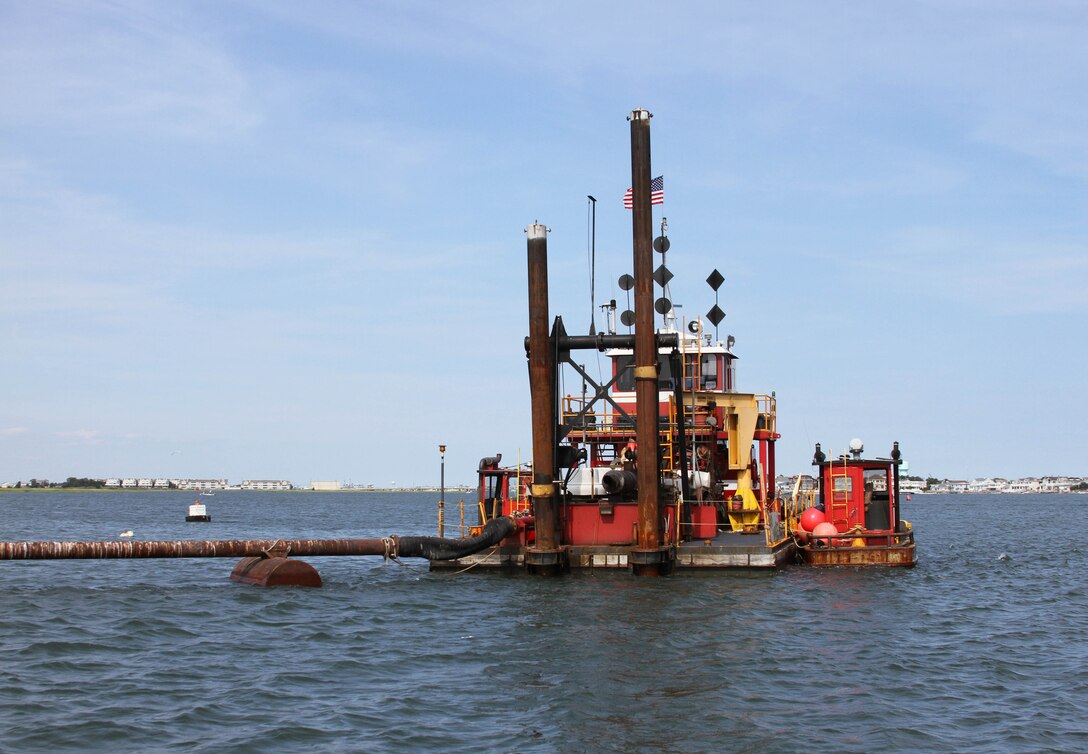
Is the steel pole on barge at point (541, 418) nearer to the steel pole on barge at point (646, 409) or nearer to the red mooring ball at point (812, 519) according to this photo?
the steel pole on barge at point (646, 409)

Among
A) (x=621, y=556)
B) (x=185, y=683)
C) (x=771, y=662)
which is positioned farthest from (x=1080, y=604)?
(x=185, y=683)

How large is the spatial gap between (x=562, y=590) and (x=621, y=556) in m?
2.59

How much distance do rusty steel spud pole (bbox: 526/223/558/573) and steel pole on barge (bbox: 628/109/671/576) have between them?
228cm

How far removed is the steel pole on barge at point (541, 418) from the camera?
29.0 m

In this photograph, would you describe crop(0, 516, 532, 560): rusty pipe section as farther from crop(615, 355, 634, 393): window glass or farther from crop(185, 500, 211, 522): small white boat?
crop(185, 500, 211, 522): small white boat

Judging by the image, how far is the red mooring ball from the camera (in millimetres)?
34594

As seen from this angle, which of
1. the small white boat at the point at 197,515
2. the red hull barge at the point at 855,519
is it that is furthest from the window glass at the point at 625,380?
the small white boat at the point at 197,515

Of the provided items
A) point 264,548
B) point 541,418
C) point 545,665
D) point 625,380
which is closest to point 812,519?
point 625,380

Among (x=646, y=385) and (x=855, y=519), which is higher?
(x=646, y=385)

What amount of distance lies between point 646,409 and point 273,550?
10.3m

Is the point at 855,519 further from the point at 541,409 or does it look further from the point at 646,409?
the point at 541,409

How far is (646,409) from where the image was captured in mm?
28438

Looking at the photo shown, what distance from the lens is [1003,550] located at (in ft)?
Answer: 177

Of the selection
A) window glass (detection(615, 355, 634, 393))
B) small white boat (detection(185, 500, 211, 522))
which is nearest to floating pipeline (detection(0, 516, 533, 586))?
window glass (detection(615, 355, 634, 393))
